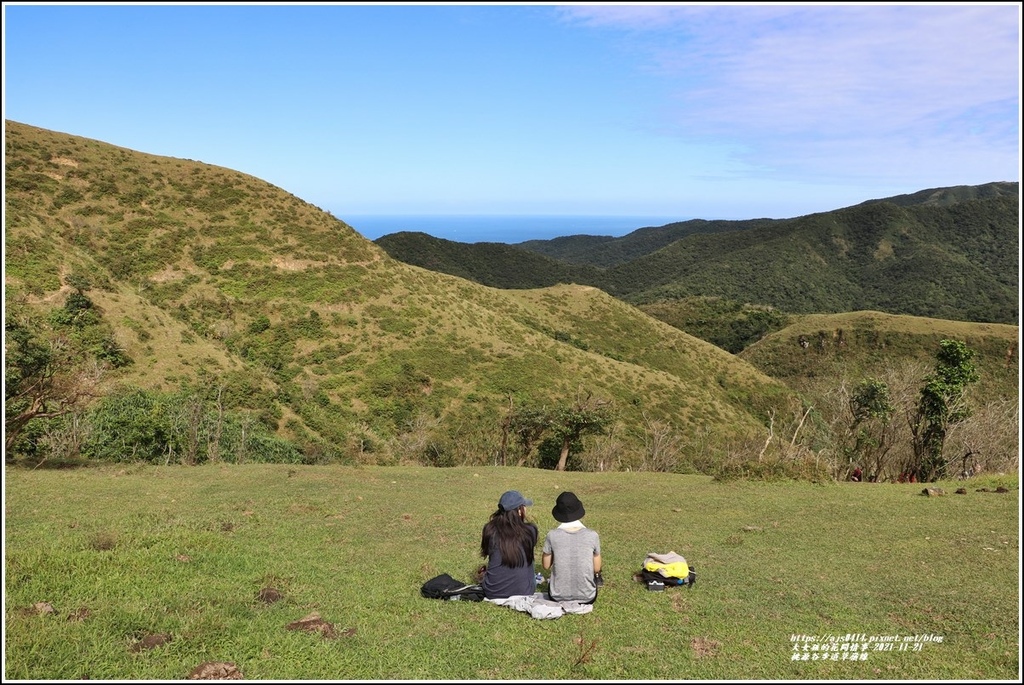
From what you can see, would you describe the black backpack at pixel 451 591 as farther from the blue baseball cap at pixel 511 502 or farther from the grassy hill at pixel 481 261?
the grassy hill at pixel 481 261

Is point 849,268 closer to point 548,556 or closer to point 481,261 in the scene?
point 481,261

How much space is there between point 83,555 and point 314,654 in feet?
13.2

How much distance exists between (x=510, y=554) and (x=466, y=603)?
840 millimetres

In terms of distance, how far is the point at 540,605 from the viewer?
7.01m

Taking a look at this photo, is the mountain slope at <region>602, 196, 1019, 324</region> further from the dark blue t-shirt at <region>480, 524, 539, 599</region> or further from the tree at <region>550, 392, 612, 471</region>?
the dark blue t-shirt at <region>480, 524, 539, 599</region>

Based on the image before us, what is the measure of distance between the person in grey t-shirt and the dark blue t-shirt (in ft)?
0.82

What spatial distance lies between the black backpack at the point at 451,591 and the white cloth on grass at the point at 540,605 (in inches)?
7.8

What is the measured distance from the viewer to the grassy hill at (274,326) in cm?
2905

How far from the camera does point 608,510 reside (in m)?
13.8

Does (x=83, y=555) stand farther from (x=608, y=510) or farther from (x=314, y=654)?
(x=608, y=510)

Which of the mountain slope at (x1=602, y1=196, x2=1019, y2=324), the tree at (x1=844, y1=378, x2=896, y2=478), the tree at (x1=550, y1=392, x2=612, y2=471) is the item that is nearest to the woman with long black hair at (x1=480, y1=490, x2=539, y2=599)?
the tree at (x1=550, y1=392, x2=612, y2=471)

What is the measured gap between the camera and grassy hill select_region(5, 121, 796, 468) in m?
29.0

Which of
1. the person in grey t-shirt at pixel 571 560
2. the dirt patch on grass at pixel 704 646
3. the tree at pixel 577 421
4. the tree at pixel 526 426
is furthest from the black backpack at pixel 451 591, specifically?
the tree at pixel 526 426

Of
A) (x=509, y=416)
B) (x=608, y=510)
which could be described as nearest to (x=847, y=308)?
(x=509, y=416)
